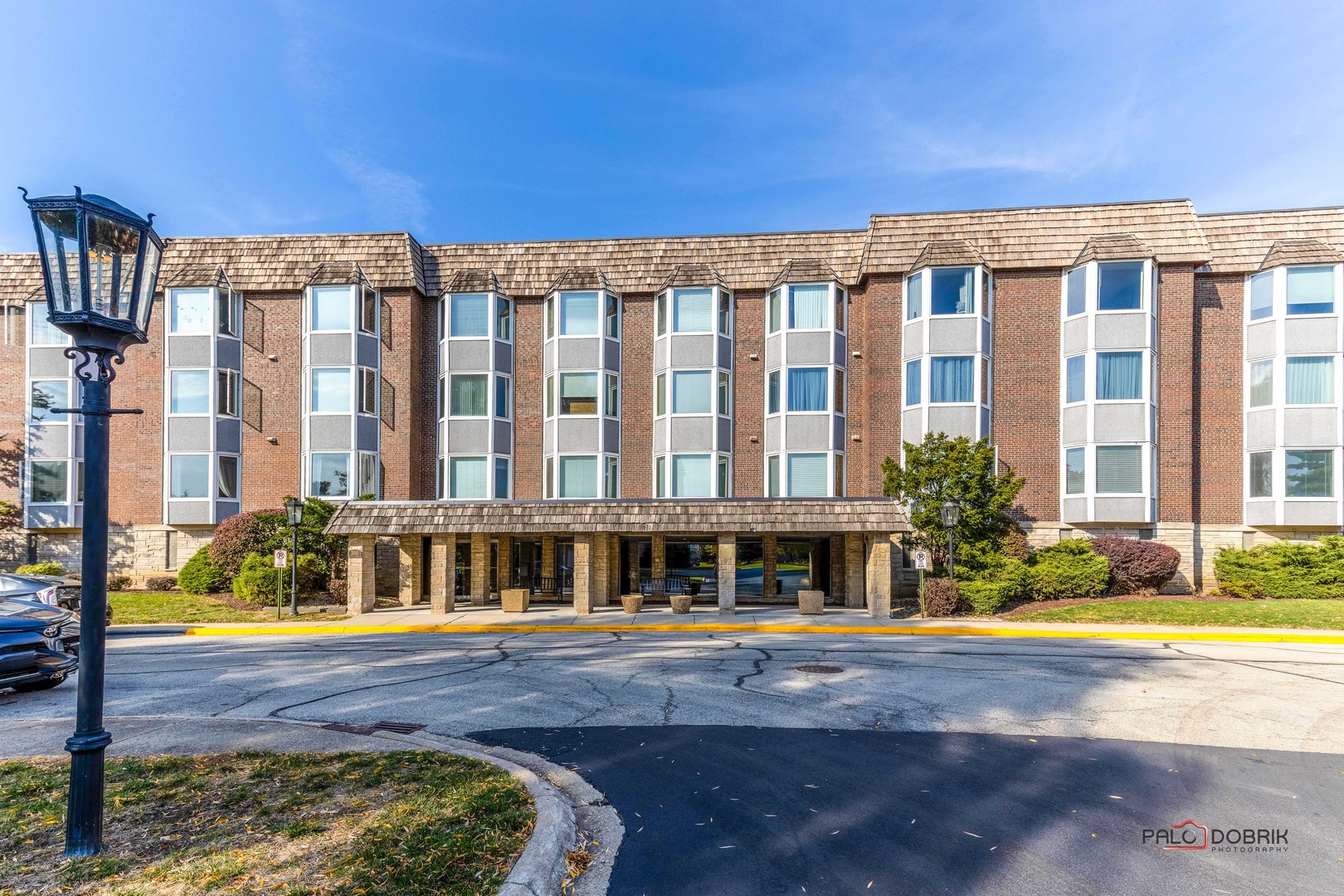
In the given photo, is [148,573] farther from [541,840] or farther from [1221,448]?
[1221,448]

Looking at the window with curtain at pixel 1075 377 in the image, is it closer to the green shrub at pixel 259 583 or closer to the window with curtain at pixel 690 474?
the window with curtain at pixel 690 474

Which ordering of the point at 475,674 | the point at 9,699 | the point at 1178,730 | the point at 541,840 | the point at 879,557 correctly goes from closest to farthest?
the point at 541,840
the point at 1178,730
the point at 9,699
the point at 475,674
the point at 879,557

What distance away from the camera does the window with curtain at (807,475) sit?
25.7 metres

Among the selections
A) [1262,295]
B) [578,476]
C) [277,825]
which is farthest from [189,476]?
[1262,295]

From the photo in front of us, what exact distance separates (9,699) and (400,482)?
1660 centimetres

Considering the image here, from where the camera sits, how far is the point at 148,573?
26.4m

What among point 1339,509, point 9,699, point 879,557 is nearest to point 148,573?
point 9,699

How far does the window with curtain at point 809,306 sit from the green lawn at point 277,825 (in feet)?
71.5

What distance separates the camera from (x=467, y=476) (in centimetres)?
2708

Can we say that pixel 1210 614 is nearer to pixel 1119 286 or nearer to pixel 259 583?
pixel 1119 286

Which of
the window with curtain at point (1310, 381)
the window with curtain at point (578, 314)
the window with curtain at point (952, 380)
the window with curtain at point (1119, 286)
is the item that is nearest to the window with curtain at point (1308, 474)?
the window with curtain at point (1310, 381)

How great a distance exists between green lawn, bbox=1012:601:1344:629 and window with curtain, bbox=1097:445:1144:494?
4.38 meters

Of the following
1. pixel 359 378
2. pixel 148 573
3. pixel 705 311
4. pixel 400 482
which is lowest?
pixel 148 573

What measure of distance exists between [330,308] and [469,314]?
5099 mm
